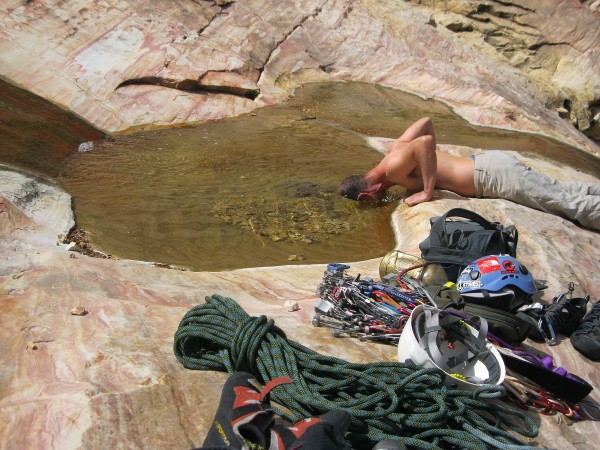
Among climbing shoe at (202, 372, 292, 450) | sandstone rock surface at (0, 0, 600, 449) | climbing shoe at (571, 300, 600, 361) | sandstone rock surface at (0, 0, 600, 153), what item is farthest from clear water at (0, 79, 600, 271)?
climbing shoe at (202, 372, 292, 450)

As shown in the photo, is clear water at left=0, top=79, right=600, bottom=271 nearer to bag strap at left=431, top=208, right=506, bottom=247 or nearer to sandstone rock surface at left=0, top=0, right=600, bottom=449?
sandstone rock surface at left=0, top=0, right=600, bottom=449

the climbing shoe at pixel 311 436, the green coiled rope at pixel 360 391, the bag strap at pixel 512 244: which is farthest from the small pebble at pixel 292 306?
the bag strap at pixel 512 244

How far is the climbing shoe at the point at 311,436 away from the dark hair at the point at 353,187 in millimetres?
3673

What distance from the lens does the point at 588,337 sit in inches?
124

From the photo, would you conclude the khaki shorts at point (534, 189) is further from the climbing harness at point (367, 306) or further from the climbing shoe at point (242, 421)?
the climbing shoe at point (242, 421)

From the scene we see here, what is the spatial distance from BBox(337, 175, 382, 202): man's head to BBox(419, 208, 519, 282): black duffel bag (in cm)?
155

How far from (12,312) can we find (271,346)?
1.27 m

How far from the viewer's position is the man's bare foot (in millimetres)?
5242

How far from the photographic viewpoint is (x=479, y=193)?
532cm

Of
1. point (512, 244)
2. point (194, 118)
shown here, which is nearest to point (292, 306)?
point (512, 244)

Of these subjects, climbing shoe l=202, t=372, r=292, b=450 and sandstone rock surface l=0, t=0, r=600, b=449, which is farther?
sandstone rock surface l=0, t=0, r=600, b=449

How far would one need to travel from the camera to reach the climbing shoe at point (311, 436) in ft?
5.99

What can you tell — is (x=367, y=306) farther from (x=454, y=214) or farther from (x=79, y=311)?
(x=79, y=311)

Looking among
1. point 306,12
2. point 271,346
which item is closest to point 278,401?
point 271,346
